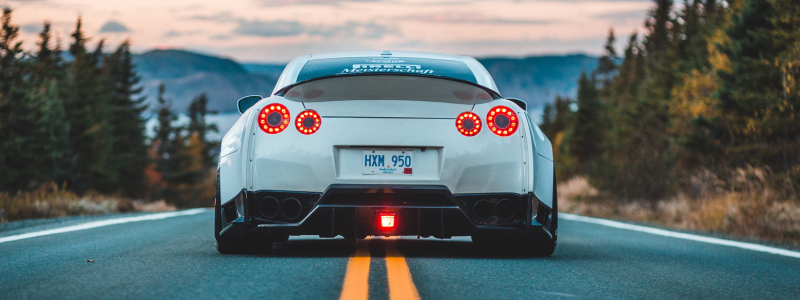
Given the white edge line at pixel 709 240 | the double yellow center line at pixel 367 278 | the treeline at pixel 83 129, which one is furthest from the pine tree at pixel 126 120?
the double yellow center line at pixel 367 278

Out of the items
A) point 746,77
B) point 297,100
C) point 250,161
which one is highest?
point 746,77

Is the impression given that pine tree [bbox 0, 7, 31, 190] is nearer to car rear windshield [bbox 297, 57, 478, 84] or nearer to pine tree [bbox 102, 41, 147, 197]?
pine tree [bbox 102, 41, 147, 197]

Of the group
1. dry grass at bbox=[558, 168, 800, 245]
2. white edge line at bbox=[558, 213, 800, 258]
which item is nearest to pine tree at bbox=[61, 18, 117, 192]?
dry grass at bbox=[558, 168, 800, 245]

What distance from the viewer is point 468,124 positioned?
539cm

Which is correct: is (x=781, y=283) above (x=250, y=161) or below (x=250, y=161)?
below

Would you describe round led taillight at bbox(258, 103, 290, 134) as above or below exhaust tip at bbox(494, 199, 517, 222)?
above

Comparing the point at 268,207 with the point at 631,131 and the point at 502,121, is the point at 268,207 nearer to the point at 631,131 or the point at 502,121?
the point at 502,121

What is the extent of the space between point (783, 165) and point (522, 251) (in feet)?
39.2

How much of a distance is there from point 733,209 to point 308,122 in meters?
8.59

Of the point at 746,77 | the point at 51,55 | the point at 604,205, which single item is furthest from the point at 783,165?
the point at 51,55

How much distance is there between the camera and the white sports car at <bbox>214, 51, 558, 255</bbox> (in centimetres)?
530

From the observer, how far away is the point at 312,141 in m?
5.30

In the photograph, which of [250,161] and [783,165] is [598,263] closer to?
[250,161]

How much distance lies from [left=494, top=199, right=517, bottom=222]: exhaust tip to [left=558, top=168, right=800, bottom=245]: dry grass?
502cm
